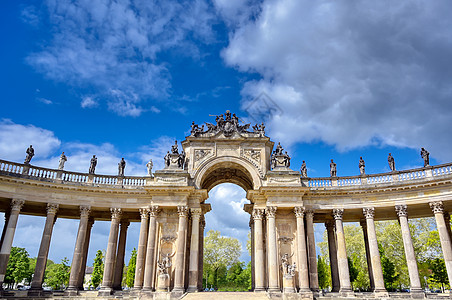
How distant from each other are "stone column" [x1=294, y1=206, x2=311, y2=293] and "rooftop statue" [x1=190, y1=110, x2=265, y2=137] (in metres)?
12.4

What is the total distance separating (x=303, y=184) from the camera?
41438mm

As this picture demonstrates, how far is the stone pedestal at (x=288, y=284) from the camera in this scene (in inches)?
1389

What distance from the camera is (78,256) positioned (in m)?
37.9

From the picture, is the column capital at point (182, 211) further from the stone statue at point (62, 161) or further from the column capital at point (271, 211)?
the stone statue at point (62, 161)

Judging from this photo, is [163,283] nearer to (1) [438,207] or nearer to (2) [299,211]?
(2) [299,211]

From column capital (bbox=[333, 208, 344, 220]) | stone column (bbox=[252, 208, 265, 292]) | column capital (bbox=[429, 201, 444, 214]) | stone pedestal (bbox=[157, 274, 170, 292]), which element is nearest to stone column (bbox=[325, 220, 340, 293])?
column capital (bbox=[333, 208, 344, 220])

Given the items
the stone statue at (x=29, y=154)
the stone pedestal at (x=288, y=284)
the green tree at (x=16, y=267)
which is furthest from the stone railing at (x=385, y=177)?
the green tree at (x=16, y=267)

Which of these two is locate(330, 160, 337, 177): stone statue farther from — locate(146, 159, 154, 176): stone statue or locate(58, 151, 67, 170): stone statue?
locate(58, 151, 67, 170): stone statue

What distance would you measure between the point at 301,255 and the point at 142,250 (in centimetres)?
1984

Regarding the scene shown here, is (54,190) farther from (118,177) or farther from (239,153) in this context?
(239,153)

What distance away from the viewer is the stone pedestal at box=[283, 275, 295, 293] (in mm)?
35281

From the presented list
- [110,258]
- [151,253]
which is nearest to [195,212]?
[151,253]

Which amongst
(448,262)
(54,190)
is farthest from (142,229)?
(448,262)

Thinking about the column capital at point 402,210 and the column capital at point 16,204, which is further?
the column capital at point 402,210
